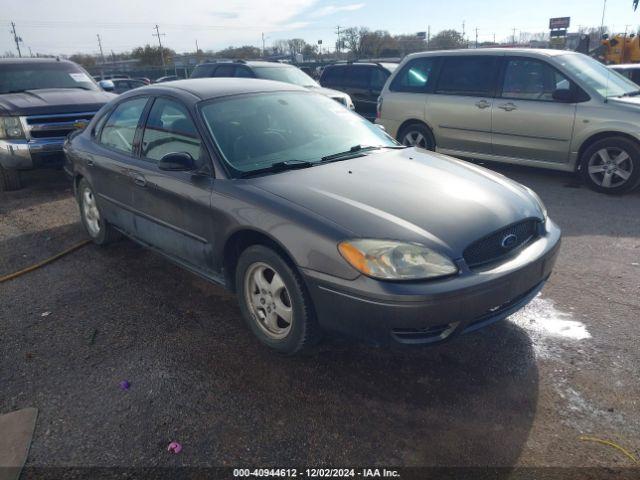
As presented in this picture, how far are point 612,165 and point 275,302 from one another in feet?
17.4

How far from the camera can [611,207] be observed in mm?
Result: 5859

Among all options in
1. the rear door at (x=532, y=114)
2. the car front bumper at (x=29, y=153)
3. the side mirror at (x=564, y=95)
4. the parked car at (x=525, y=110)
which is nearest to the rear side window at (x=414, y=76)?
the parked car at (x=525, y=110)

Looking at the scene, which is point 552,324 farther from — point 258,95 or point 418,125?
point 418,125

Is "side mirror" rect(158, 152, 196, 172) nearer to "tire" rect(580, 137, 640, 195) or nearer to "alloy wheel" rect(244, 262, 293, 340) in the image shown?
"alloy wheel" rect(244, 262, 293, 340)

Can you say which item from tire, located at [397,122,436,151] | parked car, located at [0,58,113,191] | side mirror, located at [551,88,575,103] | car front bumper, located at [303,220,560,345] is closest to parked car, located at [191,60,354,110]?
tire, located at [397,122,436,151]

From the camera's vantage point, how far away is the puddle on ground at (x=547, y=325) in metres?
3.19

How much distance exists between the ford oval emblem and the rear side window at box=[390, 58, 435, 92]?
551 cm

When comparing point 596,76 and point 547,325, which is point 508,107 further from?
point 547,325

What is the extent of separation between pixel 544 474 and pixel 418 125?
256 inches

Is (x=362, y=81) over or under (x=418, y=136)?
over

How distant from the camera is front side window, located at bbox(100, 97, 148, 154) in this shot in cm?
415

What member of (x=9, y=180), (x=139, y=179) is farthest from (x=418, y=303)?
(x=9, y=180)

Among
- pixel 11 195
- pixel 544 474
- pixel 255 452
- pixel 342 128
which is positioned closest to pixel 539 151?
pixel 342 128

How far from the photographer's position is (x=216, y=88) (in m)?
3.85
